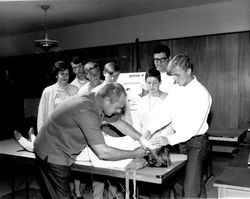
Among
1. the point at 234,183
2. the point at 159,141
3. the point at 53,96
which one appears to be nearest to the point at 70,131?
the point at 159,141

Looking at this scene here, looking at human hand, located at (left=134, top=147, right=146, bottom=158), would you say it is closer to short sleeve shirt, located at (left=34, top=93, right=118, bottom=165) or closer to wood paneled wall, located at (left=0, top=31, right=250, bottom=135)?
short sleeve shirt, located at (left=34, top=93, right=118, bottom=165)

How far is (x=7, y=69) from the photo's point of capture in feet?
23.7

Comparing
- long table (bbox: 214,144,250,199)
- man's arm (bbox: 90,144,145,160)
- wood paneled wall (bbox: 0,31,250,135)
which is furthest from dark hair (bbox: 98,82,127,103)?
wood paneled wall (bbox: 0,31,250,135)

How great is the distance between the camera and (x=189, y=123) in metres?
2.15

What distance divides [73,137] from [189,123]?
2.85 ft

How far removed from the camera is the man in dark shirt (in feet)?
6.05

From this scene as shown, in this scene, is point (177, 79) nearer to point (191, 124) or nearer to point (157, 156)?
point (191, 124)

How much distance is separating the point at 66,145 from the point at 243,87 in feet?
11.2

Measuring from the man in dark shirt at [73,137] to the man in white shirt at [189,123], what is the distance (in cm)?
38

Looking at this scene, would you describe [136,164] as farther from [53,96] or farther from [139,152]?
[53,96]

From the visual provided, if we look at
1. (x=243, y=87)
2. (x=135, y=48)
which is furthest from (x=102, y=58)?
(x=243, y=87)

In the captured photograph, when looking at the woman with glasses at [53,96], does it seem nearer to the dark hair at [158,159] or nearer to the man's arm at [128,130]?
the man's arm at [128,130]

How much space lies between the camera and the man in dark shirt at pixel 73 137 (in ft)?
6.05

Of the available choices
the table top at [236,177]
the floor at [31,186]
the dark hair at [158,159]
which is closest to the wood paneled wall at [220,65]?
the floor at [31,186]
